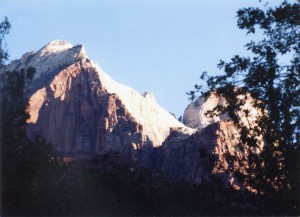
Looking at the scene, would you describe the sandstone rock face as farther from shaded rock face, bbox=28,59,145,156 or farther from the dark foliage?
the dark foliage

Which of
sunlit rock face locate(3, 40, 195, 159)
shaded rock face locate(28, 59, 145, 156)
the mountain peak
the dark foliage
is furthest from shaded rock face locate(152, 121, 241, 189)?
the dark foliage

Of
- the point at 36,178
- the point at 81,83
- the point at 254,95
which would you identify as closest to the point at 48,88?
the point at 81,83

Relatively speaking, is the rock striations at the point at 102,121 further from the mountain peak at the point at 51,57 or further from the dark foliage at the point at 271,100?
the dark foliage at the point at 271,100

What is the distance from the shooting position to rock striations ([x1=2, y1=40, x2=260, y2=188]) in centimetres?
8512

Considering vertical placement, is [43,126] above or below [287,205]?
above

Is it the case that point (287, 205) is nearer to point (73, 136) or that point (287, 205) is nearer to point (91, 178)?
point (91, 178)

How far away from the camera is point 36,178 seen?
843 inches

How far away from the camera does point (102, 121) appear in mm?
94812

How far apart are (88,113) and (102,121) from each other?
229 inches

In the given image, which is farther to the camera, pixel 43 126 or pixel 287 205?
pixel 43 126

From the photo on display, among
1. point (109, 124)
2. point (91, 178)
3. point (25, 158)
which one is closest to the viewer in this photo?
point (25, 158)

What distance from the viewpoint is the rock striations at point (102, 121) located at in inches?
3351

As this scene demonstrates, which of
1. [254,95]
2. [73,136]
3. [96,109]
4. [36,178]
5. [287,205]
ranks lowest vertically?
[287,205]

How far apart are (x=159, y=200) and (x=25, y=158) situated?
43.6 ft
